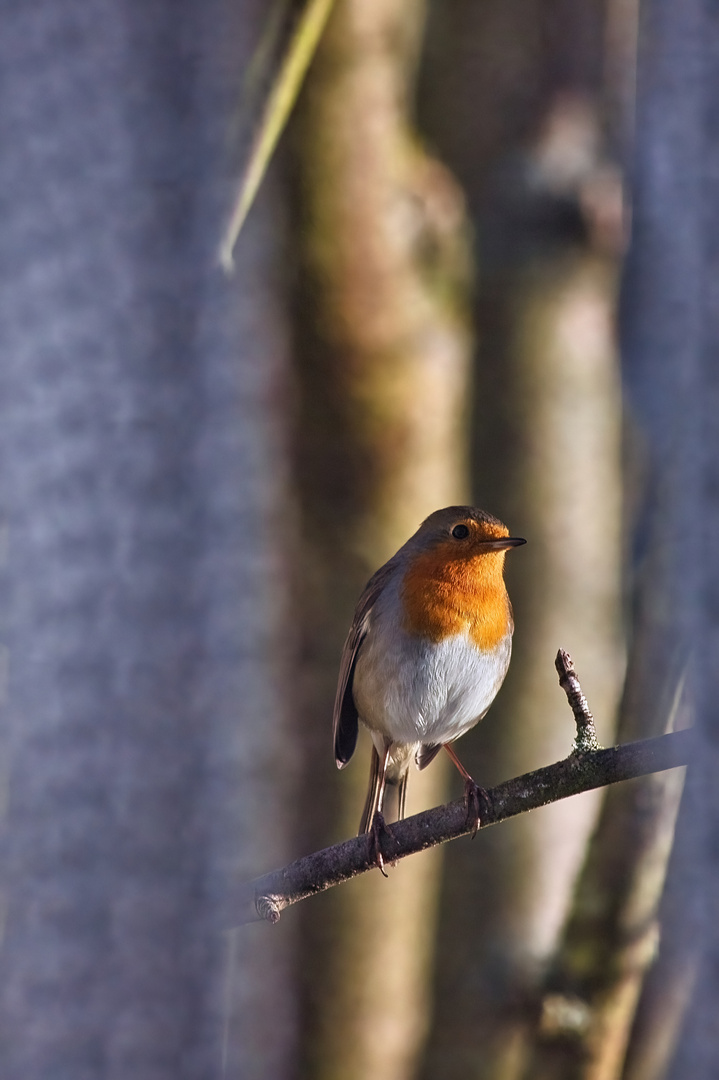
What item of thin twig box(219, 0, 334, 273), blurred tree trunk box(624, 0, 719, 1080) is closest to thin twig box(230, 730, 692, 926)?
blurred tree trunk box(624, 0, 719, 1080)

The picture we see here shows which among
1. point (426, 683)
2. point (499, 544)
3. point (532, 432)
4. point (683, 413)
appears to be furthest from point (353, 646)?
point (683, 413)

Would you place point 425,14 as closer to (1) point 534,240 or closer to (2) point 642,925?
(1) point 534,240

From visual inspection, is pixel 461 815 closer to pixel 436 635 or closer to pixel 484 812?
pixel 484 812

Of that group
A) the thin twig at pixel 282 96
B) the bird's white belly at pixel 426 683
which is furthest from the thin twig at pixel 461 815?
the thin twig at pixel 282 96

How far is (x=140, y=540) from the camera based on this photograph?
1.16 meters

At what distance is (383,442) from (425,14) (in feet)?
1.69

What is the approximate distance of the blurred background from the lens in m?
0.96

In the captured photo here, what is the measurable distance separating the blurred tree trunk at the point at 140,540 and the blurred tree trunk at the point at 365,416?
0.21 feet

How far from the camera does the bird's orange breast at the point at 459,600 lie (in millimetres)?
764

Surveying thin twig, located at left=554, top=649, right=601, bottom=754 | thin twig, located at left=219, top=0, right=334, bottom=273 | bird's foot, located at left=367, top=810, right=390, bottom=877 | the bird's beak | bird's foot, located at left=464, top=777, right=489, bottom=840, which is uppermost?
thin twig, located at left=219, top=0, right=334, bottom=273

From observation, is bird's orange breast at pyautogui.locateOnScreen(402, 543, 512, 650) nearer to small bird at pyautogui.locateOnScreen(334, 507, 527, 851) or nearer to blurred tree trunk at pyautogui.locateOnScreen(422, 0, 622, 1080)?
small bird at pyautogui.locateOnScreen(334, 507, 527, 851)

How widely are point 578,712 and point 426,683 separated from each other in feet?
0.68

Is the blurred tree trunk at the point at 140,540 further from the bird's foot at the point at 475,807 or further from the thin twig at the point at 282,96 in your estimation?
the bird's foot at the point at 475,807

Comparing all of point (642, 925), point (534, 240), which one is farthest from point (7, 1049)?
point (534, 240)
